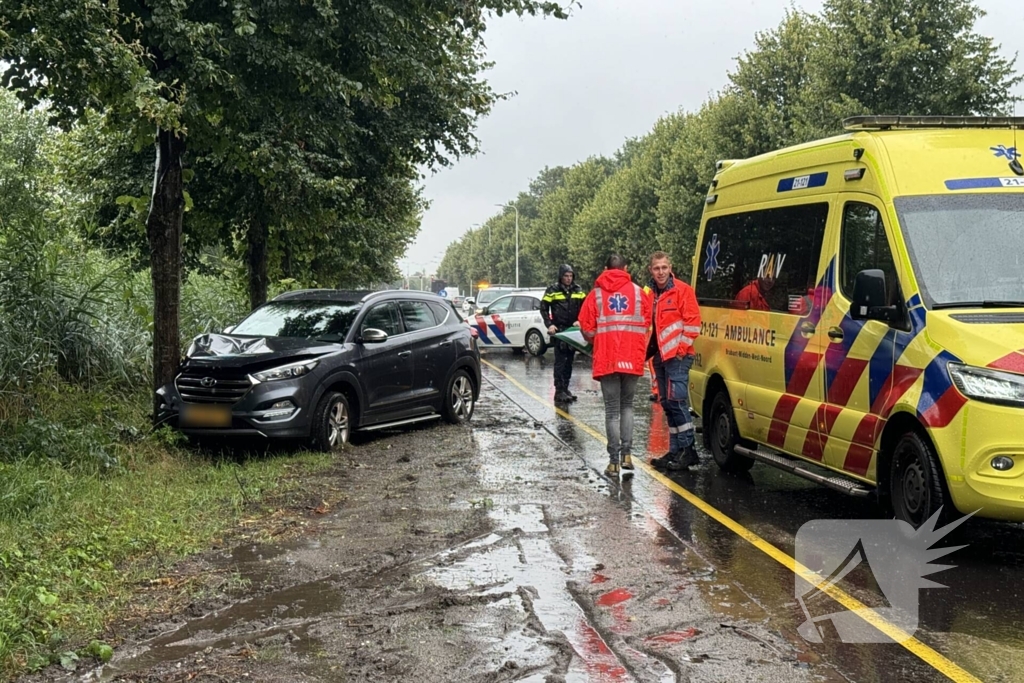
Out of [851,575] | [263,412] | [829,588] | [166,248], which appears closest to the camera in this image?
[829,588]

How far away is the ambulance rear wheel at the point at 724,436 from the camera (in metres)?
9.54

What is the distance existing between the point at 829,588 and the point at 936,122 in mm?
3744

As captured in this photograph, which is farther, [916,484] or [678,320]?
[678,320]

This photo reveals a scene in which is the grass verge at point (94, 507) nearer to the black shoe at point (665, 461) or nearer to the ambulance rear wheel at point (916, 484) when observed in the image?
the black shoe at point (665, 461)

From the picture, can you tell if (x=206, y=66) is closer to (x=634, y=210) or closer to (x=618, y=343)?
(x=618, y=343)

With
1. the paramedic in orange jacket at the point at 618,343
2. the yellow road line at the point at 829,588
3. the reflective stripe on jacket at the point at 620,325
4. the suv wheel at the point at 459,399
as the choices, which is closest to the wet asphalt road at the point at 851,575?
the yellow road line at the point at 829,588

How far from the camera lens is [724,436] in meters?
9.79

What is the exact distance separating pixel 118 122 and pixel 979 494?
8277mm

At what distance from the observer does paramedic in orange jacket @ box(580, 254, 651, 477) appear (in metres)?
9.41

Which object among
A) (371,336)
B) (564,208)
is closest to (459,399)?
(371,336)

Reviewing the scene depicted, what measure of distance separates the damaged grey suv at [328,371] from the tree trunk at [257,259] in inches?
216

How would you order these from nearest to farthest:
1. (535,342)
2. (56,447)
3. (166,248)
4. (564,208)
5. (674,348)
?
(56,447), (674,348), (166,248), (535,342), (564,208)

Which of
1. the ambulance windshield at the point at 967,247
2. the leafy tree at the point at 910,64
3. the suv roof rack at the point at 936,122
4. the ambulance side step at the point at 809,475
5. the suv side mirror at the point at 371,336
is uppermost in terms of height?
the leafy tree at the point at 910,64

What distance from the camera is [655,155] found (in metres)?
57.5
